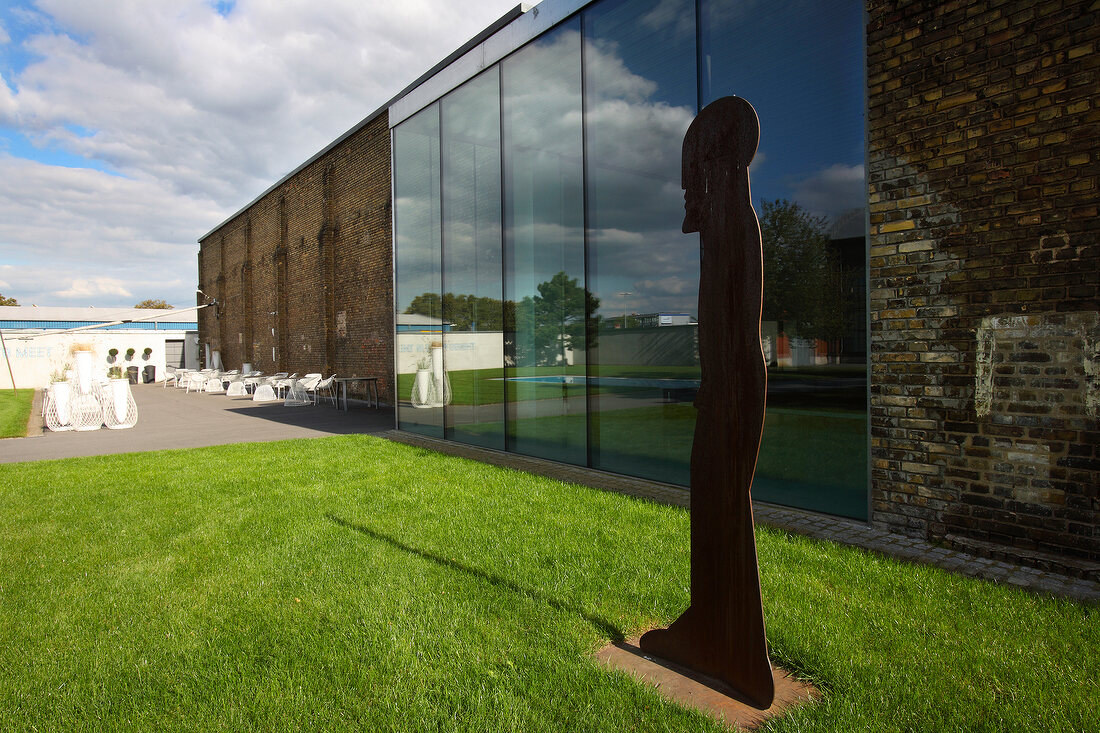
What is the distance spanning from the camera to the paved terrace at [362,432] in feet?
12.2

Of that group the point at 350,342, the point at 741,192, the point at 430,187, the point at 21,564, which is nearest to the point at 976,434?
the point at 741,192

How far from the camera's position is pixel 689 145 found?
2699 mm

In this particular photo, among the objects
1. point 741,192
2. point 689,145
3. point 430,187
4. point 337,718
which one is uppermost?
point 430,187

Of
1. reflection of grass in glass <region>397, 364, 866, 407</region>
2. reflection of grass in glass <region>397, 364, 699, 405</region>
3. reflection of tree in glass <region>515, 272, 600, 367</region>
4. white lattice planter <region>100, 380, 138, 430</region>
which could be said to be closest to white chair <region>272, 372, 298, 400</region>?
white lattice planter <region>100, 380, 138, 430</region>

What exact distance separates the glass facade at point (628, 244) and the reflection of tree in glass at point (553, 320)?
0.02 metres

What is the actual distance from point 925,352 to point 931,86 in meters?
1.82

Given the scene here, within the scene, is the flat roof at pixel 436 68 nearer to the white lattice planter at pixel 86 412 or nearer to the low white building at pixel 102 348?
the white lattice planter at pixel 86 412

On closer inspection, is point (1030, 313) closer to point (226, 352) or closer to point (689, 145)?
point (689, 145)

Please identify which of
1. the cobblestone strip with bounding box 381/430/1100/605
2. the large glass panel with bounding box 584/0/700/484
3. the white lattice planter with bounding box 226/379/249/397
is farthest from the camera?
the white lattice planter with bounding box 226/379/249/397

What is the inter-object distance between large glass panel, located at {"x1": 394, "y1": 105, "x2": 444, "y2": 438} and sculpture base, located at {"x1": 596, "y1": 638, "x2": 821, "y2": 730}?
7.48 metres

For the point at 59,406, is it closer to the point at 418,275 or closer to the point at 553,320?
the point at 418,275

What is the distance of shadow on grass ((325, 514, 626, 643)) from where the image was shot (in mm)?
3070

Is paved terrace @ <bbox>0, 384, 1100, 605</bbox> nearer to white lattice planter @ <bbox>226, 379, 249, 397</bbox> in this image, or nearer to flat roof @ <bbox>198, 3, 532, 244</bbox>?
white lattice planter @ <bbox>226, 379, 249, 397</bbox>

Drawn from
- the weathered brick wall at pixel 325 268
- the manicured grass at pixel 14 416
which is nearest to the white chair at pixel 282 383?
the weathered brick wall at pixel 325 268
